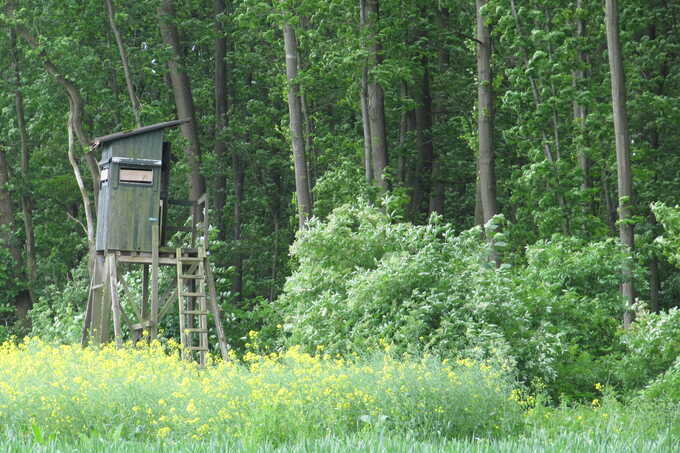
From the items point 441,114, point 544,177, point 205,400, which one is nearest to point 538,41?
point 544,177

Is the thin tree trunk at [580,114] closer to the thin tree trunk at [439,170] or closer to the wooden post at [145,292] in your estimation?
the thin tree trunk at [439,170]

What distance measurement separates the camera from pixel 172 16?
76.8 ft

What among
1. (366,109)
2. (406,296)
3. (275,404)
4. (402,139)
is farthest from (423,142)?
(275,404)

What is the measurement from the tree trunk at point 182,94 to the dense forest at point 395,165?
5 cm

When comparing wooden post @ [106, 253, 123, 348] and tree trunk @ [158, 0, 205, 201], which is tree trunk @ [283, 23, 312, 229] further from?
wooden post @ [106, 253, 123, 348]

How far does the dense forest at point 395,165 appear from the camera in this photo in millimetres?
13273

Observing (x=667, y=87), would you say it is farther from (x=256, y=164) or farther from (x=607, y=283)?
(x=256, y=164)

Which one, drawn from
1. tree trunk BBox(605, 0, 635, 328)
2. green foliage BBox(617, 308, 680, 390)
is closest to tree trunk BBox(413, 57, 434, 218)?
tree trunk BBox(605, 0, 635, 328)

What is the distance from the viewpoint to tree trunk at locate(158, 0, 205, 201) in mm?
22984

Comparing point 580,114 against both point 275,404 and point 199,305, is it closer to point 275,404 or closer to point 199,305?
point 199,305

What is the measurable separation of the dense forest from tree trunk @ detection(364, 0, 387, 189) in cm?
4

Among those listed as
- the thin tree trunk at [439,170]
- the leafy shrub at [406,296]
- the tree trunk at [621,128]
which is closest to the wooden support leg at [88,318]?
the leafy shrub at [406,296]

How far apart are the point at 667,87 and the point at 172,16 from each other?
11.5 meters

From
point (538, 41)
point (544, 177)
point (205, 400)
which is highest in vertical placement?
point (538, 41)
